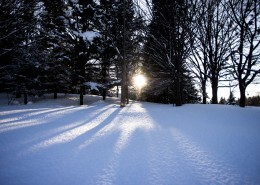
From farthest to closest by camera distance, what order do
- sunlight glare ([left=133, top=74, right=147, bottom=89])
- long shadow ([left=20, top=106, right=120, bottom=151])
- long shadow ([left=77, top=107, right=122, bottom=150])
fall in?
sunlight glare ([left=133, top=74, right=147, bottom=89]), long shadow ([left=77, top=107, right=122, bottom=150]), long shadow ([left=20, top=106, right=120, bottom=151])

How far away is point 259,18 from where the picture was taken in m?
9.55

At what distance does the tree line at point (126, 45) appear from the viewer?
9.89 m

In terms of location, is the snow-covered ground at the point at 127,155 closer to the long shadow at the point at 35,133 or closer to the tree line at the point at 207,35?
the long shadow at the point at 35,133

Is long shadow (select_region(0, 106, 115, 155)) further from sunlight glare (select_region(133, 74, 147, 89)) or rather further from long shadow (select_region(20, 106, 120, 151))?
sunlight glare (select_region(133, 74, 147, 89))

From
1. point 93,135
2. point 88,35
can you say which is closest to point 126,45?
point 88,35

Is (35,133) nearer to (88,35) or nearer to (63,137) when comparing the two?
(63,137)

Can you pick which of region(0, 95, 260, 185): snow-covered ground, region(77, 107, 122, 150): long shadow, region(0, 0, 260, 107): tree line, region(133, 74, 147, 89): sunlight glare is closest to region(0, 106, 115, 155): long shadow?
region(0, 95, 260, 185): snow-covered ground

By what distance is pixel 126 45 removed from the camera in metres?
13.2

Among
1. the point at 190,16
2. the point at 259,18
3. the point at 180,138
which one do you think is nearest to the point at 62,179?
the point at 180,138

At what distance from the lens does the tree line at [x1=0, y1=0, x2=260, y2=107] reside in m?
9.89

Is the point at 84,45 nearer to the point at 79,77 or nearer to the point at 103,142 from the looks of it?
the point at 79,77

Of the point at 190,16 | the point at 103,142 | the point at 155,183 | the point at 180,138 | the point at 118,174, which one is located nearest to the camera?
the point at 155,183

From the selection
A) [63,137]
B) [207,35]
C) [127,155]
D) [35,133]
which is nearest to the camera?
[127,155]

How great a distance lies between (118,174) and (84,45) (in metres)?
13.5
